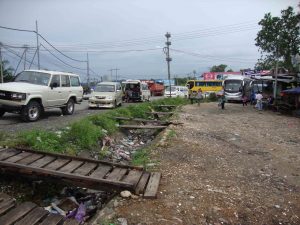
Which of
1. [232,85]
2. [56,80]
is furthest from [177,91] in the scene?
→ [56,80]

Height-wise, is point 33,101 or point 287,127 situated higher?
point 33,101

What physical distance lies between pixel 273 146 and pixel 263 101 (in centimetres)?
1649

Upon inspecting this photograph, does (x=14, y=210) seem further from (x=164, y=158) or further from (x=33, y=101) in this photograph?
(x=33, y=101)

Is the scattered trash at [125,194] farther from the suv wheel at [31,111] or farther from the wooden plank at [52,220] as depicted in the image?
the suv wheel at [31,111]

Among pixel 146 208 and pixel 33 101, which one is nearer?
pixel 146 208

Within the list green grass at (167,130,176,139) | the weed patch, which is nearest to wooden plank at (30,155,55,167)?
the weed patch

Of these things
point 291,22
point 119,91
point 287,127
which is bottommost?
point 287,127

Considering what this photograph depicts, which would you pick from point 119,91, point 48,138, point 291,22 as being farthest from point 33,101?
point 291,22

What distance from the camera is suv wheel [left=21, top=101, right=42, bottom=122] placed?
11968mm

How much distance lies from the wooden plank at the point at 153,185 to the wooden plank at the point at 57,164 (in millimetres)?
1812

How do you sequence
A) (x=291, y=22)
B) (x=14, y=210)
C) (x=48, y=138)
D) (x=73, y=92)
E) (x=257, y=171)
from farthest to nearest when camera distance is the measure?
(x=291, y=22)
(x=73, y=92)
(x=48, y=138)
(x=257, y=171)
(x=14, y=210)

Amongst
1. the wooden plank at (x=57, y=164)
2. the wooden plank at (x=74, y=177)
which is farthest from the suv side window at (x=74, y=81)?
the wooden plank at (x=74, y=177)

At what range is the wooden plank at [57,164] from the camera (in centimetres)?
637

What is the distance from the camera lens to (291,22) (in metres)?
38.4
